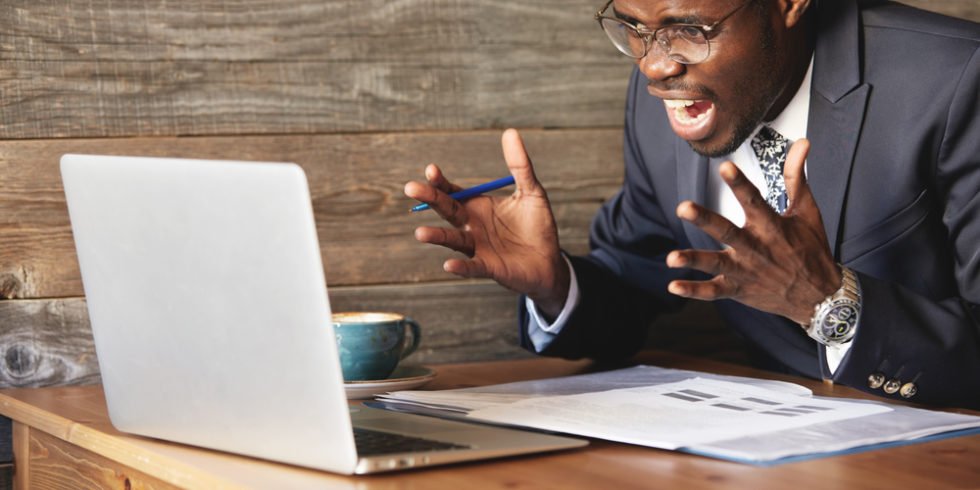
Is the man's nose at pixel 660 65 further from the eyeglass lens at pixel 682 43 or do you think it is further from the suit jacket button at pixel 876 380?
the suit jacket button at pixel 876 380

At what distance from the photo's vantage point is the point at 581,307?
5.17 ft

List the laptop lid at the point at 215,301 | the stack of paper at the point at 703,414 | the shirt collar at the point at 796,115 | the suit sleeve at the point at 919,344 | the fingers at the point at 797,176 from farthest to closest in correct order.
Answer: the shirt collar at the point at 796,115 → the suit sleeve at the point at 919,344 → the fingers at the point at 797,176 → the stack of paper at the point at 703,414 → the laptop lid at the point at 215,301

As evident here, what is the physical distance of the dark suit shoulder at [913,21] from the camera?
145 cm

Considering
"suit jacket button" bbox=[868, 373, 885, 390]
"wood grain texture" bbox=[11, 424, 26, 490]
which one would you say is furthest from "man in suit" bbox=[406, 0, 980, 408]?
"wood grain texture" bbox=[11, 424, 26, 490]

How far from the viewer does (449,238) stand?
135 centimetres

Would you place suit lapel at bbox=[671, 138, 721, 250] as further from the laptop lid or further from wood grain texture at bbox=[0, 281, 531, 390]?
the laptop lid

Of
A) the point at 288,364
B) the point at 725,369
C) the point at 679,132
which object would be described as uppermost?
the point at 679,132

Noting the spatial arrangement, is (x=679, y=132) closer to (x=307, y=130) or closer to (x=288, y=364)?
(x=307, y=130)

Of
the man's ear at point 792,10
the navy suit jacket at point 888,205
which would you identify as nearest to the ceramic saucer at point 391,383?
the navy suit jacket at point 888,205

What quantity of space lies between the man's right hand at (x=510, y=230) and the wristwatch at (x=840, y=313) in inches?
15.0

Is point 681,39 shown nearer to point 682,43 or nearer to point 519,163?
point 682,43

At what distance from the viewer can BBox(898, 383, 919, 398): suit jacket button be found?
1.25m

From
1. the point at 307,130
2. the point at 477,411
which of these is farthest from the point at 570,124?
the point at 477,411

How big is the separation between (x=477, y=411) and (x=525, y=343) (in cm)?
51
